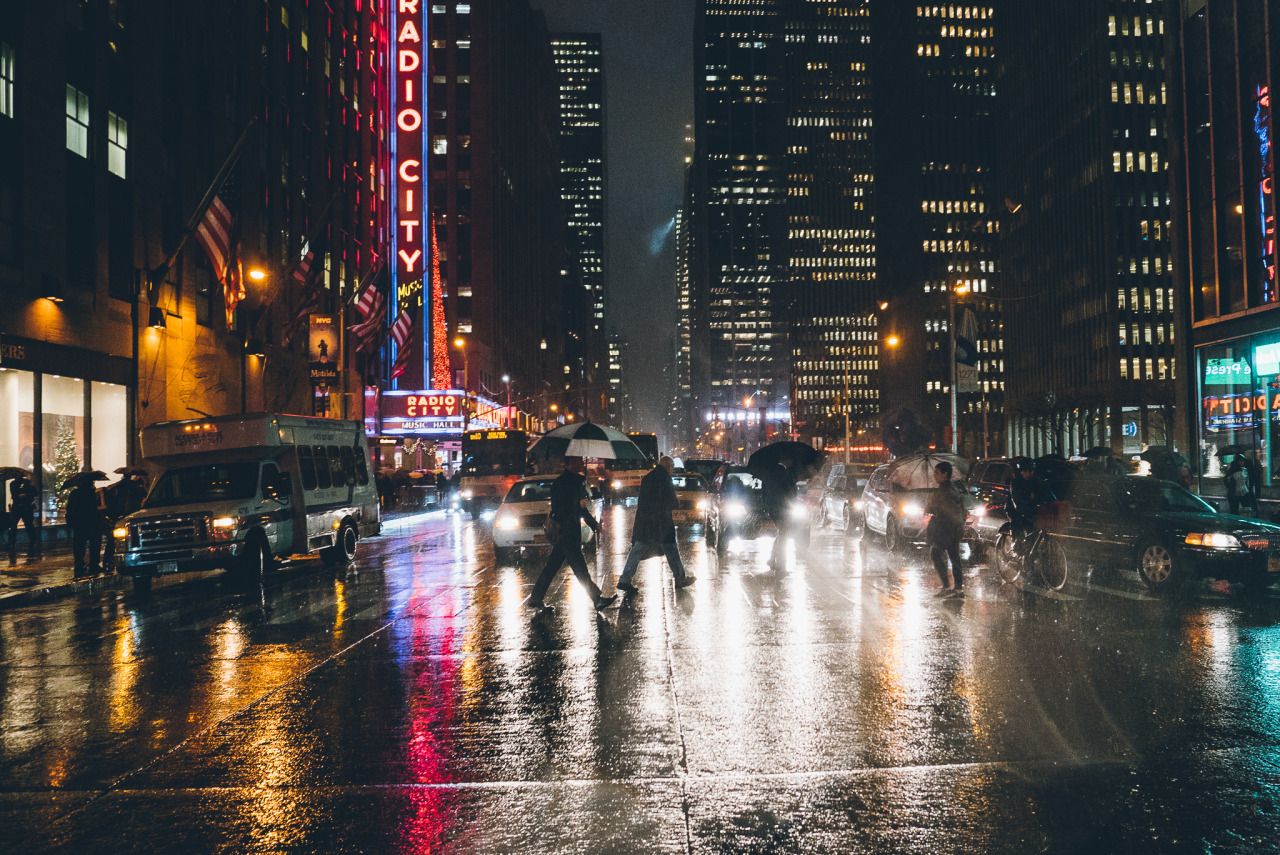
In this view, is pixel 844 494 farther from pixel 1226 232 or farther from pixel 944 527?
pixel 1226 232

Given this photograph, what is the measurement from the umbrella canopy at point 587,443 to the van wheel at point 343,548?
14.5 ft

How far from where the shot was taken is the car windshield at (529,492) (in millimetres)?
18766

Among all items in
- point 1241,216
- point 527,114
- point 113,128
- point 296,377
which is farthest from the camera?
point 527,114

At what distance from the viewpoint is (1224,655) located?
8398 millimetres

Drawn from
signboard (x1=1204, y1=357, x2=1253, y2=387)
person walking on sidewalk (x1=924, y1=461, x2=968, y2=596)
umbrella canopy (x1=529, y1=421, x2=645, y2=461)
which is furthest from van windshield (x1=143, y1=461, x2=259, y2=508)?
signboard (x1=1204, y1=357, x2=1253, y2=387)

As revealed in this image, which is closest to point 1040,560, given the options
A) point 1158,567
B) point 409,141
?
point 1158,567

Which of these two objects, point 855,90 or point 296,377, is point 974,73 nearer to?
point 855,90

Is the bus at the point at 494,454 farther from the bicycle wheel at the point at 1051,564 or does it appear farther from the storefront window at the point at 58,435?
the bicycle wheel at the point at 1051,564

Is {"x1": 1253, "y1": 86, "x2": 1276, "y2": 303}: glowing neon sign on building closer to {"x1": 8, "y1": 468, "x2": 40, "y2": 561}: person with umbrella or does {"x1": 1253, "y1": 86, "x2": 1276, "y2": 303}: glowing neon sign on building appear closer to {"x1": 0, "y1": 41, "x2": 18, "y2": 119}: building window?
{"x1": 8, "y1": 468, "x2": 40, "y2": 561}: person with umbrella

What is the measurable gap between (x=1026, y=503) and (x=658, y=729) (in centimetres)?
887

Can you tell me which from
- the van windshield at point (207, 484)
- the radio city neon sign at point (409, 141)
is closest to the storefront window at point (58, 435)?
the van windshield at point (207, 484)

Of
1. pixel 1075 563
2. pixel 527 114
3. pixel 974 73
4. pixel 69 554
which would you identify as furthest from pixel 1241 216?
pixel 974 73

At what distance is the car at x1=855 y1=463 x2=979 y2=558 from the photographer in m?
18.1

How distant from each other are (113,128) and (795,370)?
172121 mm
